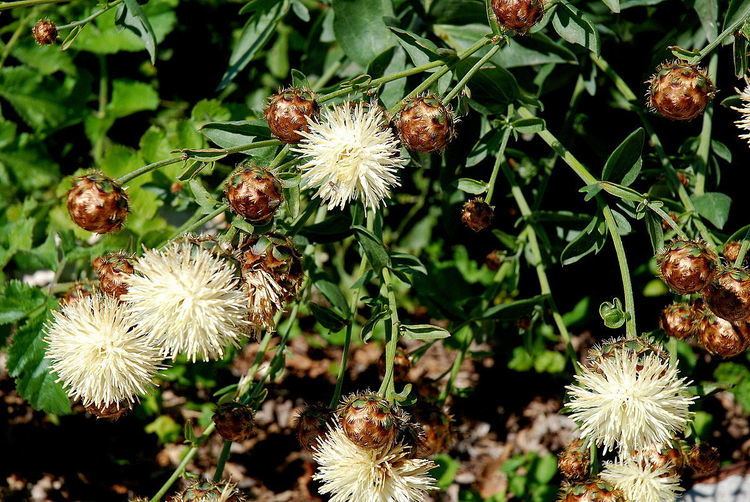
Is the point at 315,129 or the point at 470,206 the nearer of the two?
the point at 315,129

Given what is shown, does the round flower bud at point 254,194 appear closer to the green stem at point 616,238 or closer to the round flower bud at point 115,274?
the round flower bud at point 115,274

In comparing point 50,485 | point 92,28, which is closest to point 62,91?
point 92,28

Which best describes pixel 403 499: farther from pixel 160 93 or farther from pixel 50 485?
pixel 160 93

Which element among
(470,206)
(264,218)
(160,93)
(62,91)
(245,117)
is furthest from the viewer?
(160,93)

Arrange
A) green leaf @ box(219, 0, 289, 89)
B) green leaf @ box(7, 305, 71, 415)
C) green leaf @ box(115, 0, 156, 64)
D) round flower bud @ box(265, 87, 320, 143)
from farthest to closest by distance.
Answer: green leaf @ box(219, 0, 289, 89) < green leaf @ box(7, 305, 71, 415) < green leaf @ box(115, 0, 156, 64) < round flower bud @ box(265, 87, 320, 143)

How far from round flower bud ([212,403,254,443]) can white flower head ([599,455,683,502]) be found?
3.09 ft

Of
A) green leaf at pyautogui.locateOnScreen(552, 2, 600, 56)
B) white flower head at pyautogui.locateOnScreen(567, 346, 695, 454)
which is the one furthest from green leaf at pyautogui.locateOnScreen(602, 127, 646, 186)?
white flower head at pyautogui.locateOnScreen(567, 346, 695, 454)

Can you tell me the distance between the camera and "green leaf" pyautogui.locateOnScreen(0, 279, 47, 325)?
2.51m

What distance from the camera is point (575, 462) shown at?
2.00 m

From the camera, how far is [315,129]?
1797 millimetres

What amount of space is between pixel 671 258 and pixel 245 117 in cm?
179

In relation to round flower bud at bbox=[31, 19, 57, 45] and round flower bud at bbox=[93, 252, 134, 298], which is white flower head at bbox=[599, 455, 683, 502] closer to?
round flower bud at bbox=[93, 252, 134, 298]

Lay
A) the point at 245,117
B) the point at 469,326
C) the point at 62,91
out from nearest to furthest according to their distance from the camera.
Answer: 1. the point at 469,326
2. the point at 245,117
3. the point at 62,91

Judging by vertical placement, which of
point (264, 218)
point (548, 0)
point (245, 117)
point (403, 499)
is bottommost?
point (403, 499)
